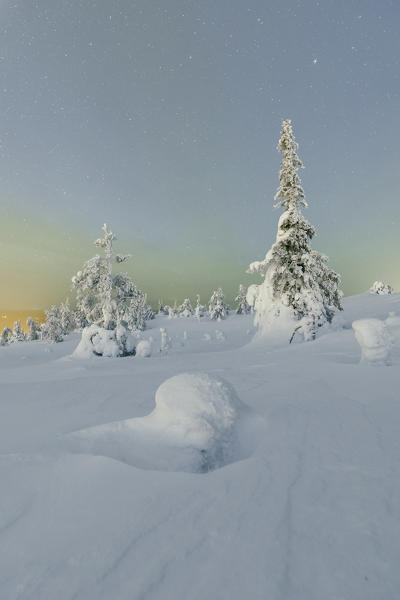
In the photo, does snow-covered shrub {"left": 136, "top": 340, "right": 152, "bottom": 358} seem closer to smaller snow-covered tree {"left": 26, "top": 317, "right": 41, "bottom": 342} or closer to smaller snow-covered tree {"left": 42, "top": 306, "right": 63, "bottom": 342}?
smaller snow-covered tree {"left": 42, "top": 306, "right": 63, "bottom": 342}

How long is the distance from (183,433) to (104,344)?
1304 cm

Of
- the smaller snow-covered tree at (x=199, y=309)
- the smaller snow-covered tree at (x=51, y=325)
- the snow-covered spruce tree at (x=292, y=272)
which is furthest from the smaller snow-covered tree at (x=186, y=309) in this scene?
the snow-covered spruce tree at (x=292, y=272)

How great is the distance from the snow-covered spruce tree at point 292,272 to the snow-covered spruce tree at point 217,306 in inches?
1414

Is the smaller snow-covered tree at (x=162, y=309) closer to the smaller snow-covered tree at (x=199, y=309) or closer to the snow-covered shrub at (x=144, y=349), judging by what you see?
the smaller snow-covered tree at (x=199, y=309)

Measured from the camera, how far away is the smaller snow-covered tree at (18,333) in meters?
57.9

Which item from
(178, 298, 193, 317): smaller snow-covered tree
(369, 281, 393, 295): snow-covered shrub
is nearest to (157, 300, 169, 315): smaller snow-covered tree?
(178, 298, 193, 317): smaller snow-covered tree

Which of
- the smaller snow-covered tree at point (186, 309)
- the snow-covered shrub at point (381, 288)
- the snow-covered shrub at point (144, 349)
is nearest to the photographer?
the snow-covered shrub at point (144, 349)

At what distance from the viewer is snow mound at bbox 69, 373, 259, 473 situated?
2.62 metres

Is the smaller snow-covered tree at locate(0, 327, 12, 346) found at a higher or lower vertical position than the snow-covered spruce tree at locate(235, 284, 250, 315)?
lower

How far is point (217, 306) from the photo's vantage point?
175 ft

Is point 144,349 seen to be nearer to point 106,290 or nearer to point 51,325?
point 106,290

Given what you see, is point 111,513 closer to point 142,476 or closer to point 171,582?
point 142,476

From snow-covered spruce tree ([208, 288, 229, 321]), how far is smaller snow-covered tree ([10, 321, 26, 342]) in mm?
38717

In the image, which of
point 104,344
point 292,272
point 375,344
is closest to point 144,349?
point 104,344
